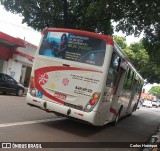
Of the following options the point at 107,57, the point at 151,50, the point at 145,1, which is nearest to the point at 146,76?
the point at 151,50

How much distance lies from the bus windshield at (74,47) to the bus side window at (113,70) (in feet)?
1.95

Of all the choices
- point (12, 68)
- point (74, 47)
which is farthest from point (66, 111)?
A: point (12, 68)

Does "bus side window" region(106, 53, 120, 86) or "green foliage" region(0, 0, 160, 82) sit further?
"green foliage" region(0, 0, 160, 82)

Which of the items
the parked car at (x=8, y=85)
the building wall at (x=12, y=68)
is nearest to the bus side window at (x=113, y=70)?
the parked car at (x=8, y=85)

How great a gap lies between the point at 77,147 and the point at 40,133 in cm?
137

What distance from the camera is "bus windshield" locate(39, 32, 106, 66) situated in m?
10.7

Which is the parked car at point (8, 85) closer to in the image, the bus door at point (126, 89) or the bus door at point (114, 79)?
the bus door at point (126, 89)

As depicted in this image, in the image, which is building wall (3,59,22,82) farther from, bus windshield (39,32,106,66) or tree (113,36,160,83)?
tree (113,36,160,83)

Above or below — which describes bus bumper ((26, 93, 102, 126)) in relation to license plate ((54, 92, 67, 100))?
below

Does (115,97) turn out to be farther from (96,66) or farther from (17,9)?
(17,9)

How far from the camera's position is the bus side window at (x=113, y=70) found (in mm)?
10996

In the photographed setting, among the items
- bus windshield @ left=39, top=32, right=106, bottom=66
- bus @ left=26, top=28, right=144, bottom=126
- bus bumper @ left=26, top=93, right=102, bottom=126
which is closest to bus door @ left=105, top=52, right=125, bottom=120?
bus @ left=26, top=28, right=144, bottom=126

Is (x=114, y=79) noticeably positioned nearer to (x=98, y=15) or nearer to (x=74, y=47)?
(x=74, y=47)

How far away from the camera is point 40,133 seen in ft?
32.1
